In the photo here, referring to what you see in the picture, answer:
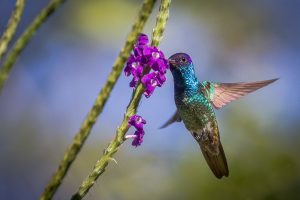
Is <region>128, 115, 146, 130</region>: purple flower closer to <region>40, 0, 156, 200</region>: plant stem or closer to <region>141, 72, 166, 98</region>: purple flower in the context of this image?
<region>141, 72, 166, 98</region>: purple flower

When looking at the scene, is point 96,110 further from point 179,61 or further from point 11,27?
point 179,61

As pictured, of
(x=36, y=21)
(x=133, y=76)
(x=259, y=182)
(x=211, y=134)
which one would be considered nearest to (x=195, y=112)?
(x=211, y=134)

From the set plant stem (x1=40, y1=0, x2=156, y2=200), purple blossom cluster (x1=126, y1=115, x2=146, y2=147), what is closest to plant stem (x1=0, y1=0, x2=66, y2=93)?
plant stem (x1=40, y1=0, x2=156, y2=200)

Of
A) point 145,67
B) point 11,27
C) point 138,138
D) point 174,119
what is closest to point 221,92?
point 174,119

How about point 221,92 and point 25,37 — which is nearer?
point 25,37

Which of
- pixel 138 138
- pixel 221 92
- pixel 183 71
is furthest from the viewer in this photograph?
pixel 221 92

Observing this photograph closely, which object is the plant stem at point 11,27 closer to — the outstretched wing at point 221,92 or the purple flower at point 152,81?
the purple flower at point 152,81
